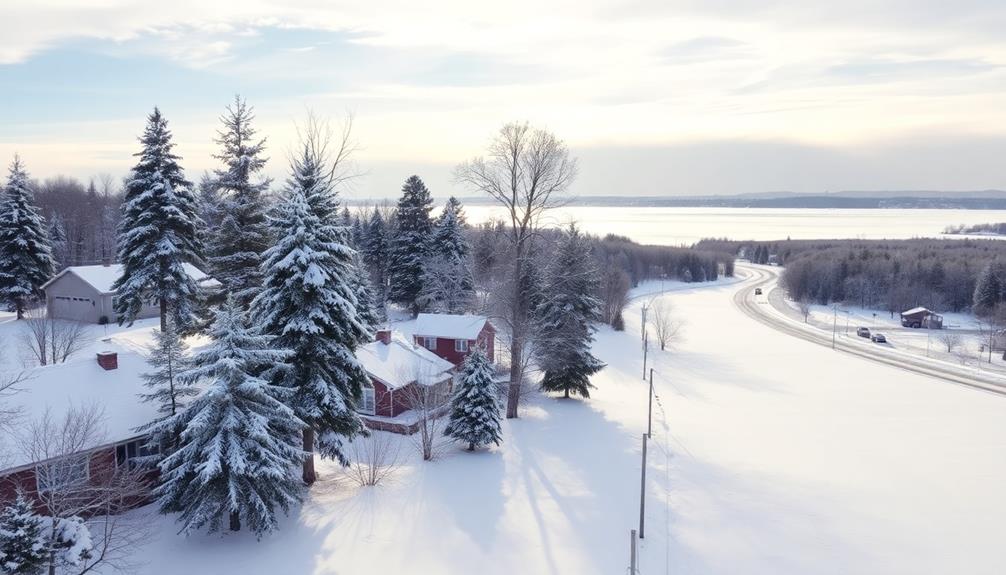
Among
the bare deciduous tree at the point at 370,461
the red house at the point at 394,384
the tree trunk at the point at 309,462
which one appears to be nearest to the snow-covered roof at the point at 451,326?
the red house at the point at 394,384

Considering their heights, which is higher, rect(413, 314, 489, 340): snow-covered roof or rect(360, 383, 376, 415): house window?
rect(413, 314, 489, 340): snow-covered roof

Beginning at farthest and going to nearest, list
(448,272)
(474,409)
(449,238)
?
(449,238) → (448,272) → (474,409)

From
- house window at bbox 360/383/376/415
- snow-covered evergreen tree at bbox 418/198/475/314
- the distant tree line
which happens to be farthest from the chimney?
the distant tree line

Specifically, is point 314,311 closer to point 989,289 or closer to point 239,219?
point 239,219

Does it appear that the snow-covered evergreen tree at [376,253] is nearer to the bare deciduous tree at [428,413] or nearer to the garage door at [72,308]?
the garage door at [72,308]

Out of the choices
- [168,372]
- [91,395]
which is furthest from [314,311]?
[91,395]

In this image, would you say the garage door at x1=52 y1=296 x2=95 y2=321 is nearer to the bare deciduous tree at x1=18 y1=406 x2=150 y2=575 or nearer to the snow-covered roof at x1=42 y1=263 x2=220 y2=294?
the snow-covered roof at x1=42 y1=263 x2=220 y2=294

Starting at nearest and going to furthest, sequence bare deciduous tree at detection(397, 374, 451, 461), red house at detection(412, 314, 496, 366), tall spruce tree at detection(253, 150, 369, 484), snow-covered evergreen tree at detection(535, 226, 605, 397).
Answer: tall spruce tree at detection(253, 150, 369, 484)
bare deciduous tree at detection(397, 374, 451, 461)
snow-covered evergreen tree at detection(535, 226, 605, 397)
red house at detection(412, 314, 496, 366)
